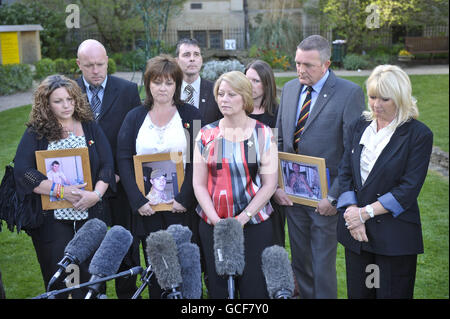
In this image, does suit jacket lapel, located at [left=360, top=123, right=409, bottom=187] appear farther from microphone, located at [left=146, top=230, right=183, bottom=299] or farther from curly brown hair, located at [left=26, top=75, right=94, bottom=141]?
curly brown hair, located at [left=26, top=75, right=94, bottom=141]

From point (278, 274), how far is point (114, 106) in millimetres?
2871

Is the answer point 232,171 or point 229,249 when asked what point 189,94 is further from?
point 229,249

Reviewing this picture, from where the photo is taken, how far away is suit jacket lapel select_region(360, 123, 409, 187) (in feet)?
10.9

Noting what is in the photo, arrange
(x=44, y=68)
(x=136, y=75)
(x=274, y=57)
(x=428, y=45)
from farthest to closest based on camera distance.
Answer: (x=428, y=45) < (x=136, y=75) < (x=274, y=57) < (x=44, y=68)

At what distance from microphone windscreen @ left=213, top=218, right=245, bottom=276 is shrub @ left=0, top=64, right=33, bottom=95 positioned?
57.2 ft

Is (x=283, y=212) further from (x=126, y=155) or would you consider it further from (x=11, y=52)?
(x=11, y=52)

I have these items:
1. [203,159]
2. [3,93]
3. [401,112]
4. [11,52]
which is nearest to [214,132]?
[203,159]

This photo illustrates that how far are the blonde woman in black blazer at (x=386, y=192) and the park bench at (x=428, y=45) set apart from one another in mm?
22198

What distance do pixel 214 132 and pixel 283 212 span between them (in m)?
1.40

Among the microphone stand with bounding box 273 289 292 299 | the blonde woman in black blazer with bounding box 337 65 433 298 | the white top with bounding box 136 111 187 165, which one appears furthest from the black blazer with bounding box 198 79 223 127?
the microphone stand with bounding box 273 289 292 299

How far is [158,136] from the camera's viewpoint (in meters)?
4.09

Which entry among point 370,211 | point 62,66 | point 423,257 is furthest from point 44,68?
point 370,211

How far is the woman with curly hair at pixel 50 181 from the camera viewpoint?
388 centimetres

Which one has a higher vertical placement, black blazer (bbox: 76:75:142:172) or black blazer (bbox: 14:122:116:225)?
black blazer (bbox: 76:75:142:172)
